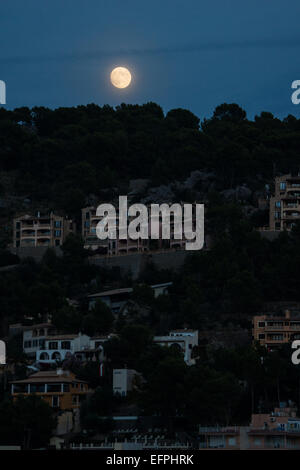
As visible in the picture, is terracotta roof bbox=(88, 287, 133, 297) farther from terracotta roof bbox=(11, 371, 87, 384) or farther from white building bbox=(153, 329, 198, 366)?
terracotta roof bbox=(11, 371, 87, 384)

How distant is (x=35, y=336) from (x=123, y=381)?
12.1 metres

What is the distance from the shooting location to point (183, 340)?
2405 inches

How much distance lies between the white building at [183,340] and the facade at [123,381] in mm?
4938

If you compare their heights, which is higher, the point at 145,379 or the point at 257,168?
the point at 257,168

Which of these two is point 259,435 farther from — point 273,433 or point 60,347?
point 60,347

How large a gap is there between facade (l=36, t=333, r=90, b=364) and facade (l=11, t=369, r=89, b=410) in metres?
5.85

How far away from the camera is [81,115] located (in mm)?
106688

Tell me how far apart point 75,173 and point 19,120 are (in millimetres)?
18481

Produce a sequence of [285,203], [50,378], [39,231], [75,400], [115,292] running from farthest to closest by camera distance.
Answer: [39,231] → [285,203] → [115,292] → [50,378] → [75,400]

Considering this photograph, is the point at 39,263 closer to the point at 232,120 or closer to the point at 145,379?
the point at 145,379

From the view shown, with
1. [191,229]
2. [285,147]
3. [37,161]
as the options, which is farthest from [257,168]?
[37,161]

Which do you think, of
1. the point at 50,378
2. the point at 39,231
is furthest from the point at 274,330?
the point at 39,231

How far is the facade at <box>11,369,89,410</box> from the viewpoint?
54812 millimetres

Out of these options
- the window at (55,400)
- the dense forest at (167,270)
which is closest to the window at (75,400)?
the window at (55,400)
